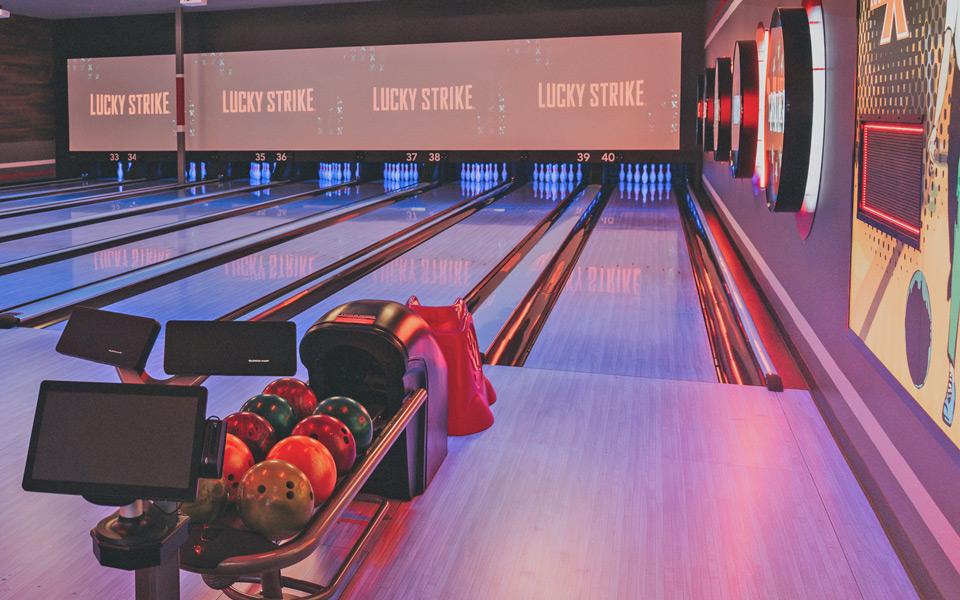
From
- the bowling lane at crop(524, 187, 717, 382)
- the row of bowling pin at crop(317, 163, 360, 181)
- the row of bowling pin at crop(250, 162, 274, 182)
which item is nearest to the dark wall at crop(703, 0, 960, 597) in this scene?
the bowling lane at crop(524, 187, 717, 382)

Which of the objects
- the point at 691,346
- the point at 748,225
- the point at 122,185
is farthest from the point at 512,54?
the point at 691,346

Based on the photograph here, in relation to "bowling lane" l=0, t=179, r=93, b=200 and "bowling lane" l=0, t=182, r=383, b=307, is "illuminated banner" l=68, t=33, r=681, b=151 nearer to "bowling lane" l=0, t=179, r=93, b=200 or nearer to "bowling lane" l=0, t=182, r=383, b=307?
"bowling lane" l=0, t=179, r=93, b=200

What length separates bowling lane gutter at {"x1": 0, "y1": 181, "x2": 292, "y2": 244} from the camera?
6695mm

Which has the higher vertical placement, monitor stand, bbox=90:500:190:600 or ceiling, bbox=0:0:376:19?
ceiling, bbox=0:0:376:19

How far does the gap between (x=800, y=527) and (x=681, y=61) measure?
28.3 ft

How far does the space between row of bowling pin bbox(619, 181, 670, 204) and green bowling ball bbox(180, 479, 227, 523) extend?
7.83 m

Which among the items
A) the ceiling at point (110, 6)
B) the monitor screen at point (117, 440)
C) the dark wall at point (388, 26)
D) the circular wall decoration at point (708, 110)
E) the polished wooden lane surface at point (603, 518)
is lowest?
the polished wooden lane surface at point (603, 518)

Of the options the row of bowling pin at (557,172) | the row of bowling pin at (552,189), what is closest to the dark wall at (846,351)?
the row of bowling pin at (552,189)

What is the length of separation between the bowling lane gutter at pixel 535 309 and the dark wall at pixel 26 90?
26.0 ft

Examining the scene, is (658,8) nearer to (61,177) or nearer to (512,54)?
(512,54)

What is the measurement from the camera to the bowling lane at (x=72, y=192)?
884cm

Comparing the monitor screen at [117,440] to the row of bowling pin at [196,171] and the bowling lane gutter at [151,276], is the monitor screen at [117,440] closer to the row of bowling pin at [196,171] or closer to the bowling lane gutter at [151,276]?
the bowling lane gutter at [151,276]

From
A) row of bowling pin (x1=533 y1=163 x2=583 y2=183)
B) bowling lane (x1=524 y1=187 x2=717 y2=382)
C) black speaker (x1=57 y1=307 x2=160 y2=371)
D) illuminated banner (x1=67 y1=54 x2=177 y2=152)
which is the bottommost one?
bowling lane (x1=524 y1=187 x2=717 y2=382)

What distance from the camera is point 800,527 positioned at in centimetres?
210
